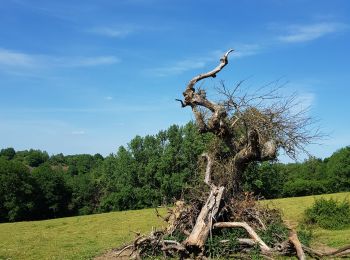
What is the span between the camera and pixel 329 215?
883 inches

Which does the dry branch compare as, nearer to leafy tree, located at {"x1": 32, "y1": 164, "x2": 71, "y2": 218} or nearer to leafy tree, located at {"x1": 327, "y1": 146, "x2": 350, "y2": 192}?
leafy tree, located at {"x1": 32, "y1": 164, "x2": 71, "y2": 218}

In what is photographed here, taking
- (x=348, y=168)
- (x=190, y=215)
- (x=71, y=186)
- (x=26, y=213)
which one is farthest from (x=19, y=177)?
(x=190, y=215)

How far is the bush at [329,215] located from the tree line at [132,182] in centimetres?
3892

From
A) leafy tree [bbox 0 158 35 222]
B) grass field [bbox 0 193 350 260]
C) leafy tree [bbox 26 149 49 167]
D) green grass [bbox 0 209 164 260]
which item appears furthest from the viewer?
leafy tree [bbox 26 149 49 167]

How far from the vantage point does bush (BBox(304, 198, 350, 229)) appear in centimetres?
2170

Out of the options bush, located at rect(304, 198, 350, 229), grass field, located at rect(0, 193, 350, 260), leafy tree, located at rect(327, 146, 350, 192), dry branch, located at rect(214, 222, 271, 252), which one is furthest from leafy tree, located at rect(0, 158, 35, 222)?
dry branch, located at rect(214, 222, 271, 252)

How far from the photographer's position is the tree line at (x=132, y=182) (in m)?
68.7

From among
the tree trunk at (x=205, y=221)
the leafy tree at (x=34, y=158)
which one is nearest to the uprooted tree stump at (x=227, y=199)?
the tree trunk at (x=205, y=221)

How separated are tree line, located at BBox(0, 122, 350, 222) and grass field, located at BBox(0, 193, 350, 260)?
29.3m

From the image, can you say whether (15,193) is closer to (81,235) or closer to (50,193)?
(50,193)

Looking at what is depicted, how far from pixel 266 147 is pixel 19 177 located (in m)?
63.3

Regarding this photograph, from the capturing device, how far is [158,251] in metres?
13.3

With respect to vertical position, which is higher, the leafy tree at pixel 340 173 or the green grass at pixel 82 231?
the leafy tree at pixel 340 173

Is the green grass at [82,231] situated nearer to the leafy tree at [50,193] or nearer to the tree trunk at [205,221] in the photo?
the tree trunk at [205,221]
